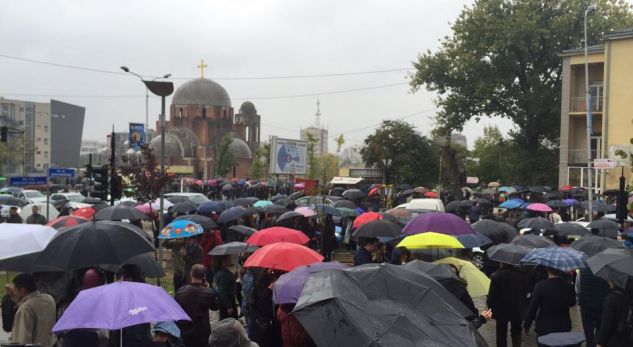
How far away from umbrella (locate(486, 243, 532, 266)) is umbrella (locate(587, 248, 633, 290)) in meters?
1.22

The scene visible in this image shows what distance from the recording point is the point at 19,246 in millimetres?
8195

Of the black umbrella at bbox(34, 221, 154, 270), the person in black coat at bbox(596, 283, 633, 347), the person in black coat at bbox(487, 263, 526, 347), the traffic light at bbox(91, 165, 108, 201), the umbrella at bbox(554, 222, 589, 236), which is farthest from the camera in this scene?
the traffic light at bbox(91, 165, 108, 201)

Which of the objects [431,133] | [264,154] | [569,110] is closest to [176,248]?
[569,110]

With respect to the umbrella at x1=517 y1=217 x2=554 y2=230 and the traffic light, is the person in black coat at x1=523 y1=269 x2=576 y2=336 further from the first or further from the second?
the traffic light

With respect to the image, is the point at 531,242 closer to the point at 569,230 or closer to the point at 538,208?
the point at 569,230

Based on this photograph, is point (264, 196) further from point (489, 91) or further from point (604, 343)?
point (604, 343)

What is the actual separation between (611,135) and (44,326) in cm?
3263

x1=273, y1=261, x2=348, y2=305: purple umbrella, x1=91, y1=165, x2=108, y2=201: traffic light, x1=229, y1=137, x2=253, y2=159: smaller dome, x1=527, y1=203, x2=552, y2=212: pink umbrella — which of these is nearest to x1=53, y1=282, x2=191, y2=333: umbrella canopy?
x1=273, y1=261, x2=348, y2=305: purple umbrella

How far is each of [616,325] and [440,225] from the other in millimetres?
4729

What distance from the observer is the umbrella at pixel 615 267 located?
7082 mm

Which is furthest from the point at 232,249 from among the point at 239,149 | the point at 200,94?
the point at 200,94

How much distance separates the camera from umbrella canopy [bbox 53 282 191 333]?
4957 millimetres

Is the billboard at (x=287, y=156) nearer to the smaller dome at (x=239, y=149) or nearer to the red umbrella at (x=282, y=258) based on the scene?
the red umbrella at (x=282, y=258)

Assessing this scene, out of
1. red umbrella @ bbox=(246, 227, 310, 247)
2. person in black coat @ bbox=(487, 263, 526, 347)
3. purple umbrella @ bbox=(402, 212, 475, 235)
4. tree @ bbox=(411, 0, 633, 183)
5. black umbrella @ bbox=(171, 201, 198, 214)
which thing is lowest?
person in black coat @ bbox=(487, 263, 526, 347)
